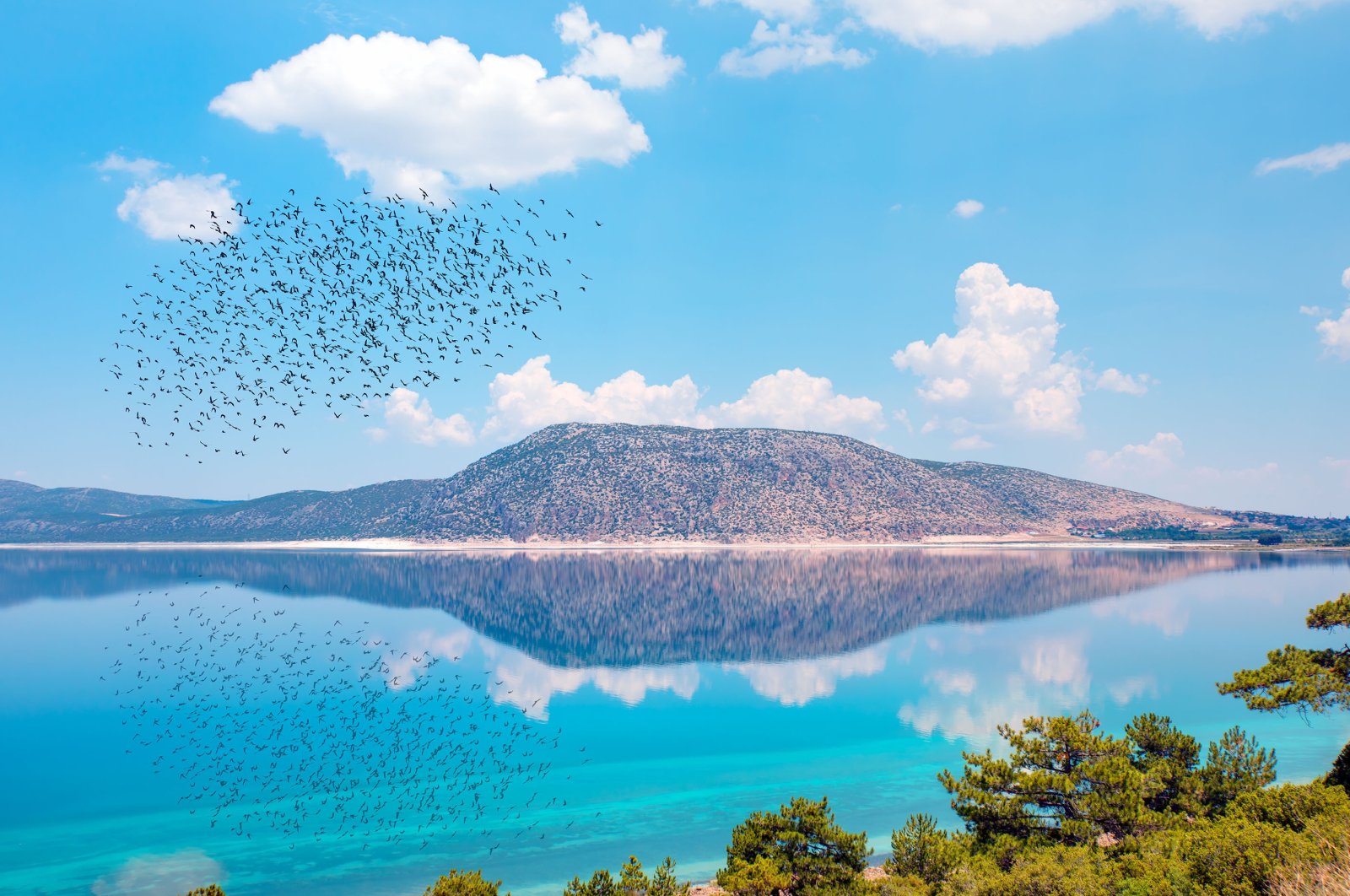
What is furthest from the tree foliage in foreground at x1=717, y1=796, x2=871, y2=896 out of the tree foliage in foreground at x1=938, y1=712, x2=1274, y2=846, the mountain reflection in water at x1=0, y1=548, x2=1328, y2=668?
the mountain reflection in water at x1=0, y1=548, x2=1328, y2=668

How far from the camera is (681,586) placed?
10338 centimetres

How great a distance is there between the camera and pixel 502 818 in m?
30.9

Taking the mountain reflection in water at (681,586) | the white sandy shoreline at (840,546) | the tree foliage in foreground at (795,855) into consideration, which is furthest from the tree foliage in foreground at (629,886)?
the white sandy shoreline at (840,546)

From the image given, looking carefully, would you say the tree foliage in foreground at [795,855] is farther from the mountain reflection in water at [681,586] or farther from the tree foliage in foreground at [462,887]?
the mountain reflection in water at [681,586]

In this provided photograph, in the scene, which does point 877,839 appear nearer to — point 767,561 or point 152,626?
point 152,626

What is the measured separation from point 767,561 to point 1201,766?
4725 inches

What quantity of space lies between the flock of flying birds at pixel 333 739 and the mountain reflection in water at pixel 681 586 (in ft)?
45.1

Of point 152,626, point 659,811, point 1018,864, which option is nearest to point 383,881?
point 659,811

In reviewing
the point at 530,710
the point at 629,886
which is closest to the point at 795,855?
the point at 629,886

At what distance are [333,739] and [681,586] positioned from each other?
214 feet

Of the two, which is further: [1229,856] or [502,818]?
[502,818]

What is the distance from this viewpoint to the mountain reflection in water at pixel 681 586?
228 feet

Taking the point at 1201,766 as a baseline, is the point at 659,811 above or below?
below

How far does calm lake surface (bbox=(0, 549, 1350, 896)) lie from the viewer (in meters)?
28.7
